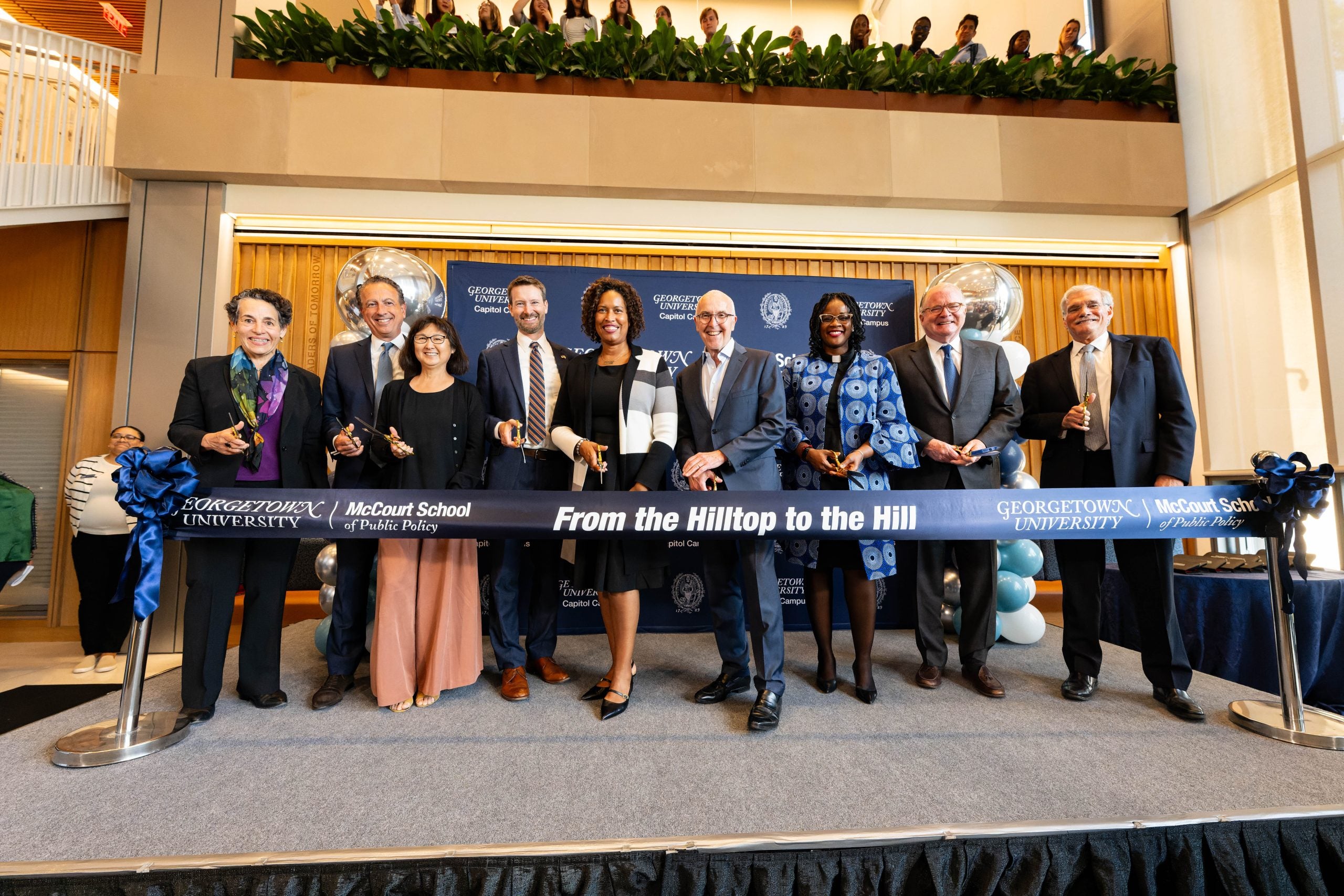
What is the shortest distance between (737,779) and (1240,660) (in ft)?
9.93

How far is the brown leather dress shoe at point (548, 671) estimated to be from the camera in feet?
9.43

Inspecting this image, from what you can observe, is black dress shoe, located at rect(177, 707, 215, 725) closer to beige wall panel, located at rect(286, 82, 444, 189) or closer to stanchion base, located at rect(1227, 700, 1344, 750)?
beige wall panel, located at rect(286, 82, 444, 189)

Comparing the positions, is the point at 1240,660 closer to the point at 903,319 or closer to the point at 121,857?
the point at 903,319

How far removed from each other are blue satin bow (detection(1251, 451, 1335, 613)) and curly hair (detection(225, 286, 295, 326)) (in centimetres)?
396

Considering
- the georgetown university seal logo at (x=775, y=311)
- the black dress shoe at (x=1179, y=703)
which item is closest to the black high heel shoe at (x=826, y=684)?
the black dress shoe at (x=1179, y=703)

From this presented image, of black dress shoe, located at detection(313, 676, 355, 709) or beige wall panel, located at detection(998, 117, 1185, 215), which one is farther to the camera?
beige wall panel, located at detection(998, 117, 1185, 215)

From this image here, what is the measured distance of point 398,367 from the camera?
9.39 ft

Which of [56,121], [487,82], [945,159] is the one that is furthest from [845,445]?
[56,121]

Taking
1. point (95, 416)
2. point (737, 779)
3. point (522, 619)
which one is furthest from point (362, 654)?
point (95, 416)

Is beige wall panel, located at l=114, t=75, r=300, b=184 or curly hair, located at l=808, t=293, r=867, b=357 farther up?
beige wall panel, located at l=114, t=75, r=300, b=184

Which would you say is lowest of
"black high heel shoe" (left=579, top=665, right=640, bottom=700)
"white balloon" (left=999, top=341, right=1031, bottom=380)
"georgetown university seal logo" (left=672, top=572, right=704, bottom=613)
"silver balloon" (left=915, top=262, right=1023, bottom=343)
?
"black high heel shoe" (left=579, top=665, right=640, bottom=700)

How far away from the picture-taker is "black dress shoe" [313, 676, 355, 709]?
2543 millimetres

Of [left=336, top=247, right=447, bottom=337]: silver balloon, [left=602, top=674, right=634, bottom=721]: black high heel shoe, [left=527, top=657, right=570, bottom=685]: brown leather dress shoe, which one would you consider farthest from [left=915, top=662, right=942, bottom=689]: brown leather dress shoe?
[left=336, top=247, right=447, bottom=337]: silver balloon

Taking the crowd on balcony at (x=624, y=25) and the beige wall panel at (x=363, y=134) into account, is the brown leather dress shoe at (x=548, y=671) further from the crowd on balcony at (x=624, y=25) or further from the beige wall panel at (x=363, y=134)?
the crowd on balcony at (x=624, y=25)
